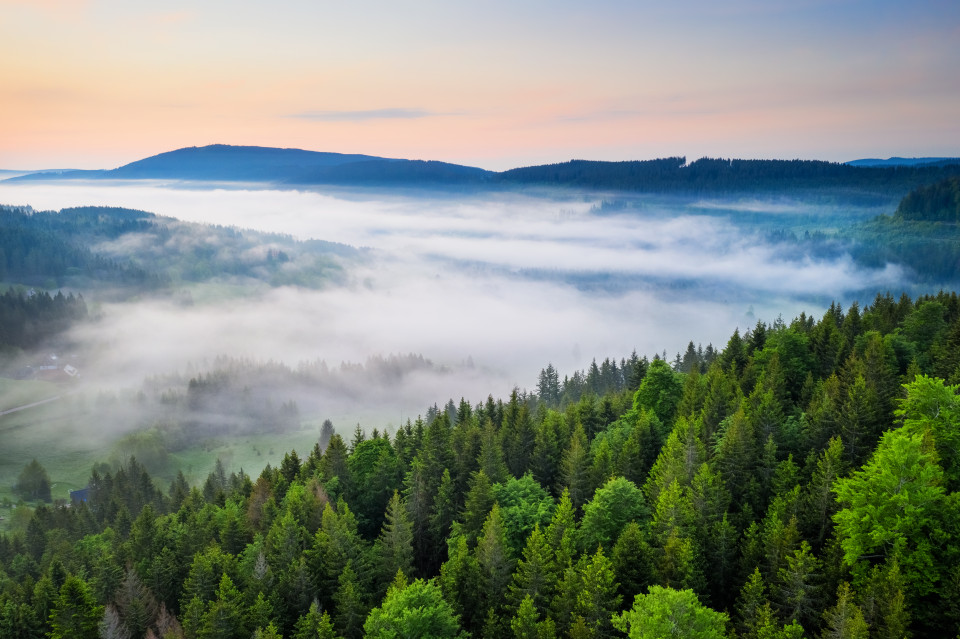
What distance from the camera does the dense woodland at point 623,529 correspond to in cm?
3394

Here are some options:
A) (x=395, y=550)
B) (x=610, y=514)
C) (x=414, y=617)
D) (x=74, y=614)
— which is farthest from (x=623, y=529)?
(x=74, y=614)

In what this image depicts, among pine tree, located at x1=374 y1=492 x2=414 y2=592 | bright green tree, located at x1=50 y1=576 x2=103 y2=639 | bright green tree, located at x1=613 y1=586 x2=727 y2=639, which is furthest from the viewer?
pine tree, located at x1=374 y1=492 x2=414 y2=592

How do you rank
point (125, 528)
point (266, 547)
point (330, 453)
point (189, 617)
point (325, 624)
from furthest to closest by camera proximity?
point (125, 528) → point (330, 453) → point (266, 547) → point (189, 617) → point (325, 624)

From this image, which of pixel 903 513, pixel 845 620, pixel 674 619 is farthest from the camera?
pixel 903 513

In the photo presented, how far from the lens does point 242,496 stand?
301 ft

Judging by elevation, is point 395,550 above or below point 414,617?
below

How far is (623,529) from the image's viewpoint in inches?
1822

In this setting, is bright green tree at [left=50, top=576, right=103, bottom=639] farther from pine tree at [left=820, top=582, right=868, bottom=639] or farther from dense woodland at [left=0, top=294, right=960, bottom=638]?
pine tree at [left=820, top=582, right=868, bottom=639]

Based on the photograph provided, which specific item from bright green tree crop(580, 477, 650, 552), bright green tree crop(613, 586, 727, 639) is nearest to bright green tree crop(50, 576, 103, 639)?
bright green tree crop(580, 477, 650, 552)

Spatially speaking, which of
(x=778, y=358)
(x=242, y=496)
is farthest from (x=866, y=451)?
(x=242, y=496)

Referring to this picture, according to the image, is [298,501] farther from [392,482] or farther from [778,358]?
[778,358]

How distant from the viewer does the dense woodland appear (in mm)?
33938

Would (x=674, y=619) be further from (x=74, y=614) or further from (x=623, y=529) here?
(x=74, y=614)

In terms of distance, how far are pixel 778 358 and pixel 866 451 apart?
2255 cm
